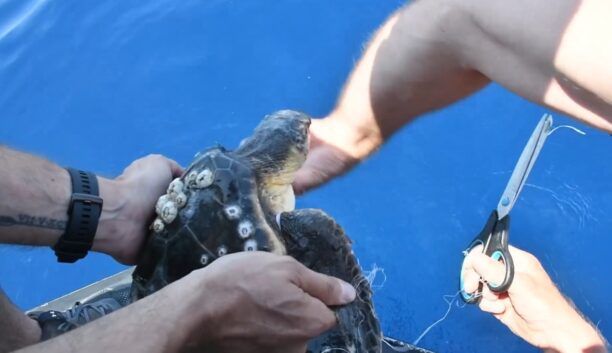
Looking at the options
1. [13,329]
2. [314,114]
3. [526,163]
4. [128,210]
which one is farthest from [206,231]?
[314,114]

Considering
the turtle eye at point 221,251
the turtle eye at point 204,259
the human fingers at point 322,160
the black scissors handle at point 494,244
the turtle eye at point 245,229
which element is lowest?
the black scissors handle at point 494,244

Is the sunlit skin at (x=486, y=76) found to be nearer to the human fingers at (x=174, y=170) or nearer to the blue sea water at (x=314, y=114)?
the blue sea water at (x=314, y=114)

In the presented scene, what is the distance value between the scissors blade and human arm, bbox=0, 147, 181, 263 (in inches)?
43.1

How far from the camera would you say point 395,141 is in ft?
8.16

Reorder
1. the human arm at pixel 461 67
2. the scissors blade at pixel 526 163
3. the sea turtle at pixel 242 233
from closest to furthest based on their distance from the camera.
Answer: the human arm at pixel 461 67, the sea turtle at pixel 242 233, the scissors blade at pixel 526 163

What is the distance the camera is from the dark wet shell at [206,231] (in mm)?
1356

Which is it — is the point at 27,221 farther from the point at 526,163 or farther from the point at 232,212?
the point at 526,163

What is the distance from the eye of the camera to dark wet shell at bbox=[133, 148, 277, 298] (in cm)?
136

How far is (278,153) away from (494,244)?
84 cm

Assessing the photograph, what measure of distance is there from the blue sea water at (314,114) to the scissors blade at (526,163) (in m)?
0.24

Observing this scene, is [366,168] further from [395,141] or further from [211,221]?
[211,221]

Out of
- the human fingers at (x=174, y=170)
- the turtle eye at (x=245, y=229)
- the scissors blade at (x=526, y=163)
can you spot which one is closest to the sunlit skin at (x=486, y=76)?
the scissors blade at (x=526, y=163)

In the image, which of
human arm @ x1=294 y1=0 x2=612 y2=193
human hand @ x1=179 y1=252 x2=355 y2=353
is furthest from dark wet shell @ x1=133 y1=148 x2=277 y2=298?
human arm @ x1=294 y1=0 x2=612 y2=193

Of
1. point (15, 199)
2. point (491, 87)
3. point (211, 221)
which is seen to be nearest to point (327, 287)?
point (211, 221)
